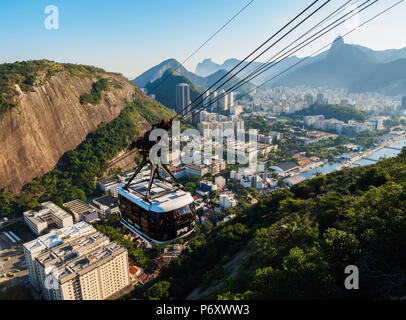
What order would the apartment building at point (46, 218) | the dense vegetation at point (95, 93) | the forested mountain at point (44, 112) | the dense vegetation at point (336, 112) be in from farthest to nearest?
the dense vegetation at point (336, 112) < the dense vegetation at point (95, 93) < the forested mountain at point (44, 112) < the apartment building at point (46, 218)

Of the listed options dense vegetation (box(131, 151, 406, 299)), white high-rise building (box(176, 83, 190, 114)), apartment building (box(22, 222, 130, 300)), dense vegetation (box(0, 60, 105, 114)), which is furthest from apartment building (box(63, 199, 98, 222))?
white high-rise building (box(176, 83, 190, 114))

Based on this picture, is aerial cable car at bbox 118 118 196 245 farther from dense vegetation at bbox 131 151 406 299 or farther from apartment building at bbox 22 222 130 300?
apartment building at bbox 22 222 130 300

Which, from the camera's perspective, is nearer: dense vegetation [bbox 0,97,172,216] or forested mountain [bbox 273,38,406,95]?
dense vegetation [bbox 0,97,172,216]

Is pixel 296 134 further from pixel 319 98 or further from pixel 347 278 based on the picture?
pixel 347 278

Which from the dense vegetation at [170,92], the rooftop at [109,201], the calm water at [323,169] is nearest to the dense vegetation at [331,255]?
the rooftop at [109,201]

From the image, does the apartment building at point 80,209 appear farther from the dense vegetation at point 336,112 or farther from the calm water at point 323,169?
the dense vegetation at point 336,112

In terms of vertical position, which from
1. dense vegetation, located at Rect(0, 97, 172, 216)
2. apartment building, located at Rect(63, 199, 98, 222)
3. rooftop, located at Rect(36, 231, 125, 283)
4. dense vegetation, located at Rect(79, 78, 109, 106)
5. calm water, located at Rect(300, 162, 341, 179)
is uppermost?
dense vegetation, located at Rect(79, 78, 109, 106)
